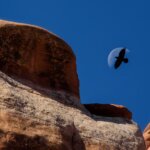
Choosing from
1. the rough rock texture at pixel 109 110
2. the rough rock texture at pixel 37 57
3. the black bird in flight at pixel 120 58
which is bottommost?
the rough rock texture at pixel 109 110

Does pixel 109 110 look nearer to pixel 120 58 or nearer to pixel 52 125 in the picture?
pixel 52 125

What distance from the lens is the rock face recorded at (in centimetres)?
1320

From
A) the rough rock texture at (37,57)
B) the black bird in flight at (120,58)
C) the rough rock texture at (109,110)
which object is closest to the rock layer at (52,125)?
the rough rock texture at (37,57)

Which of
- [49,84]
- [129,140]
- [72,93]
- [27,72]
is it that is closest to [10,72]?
[27,72]

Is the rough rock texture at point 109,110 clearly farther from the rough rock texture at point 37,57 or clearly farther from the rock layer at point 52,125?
the rough rock texture at point 37,57

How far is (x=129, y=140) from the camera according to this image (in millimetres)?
18234

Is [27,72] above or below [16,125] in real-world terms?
above

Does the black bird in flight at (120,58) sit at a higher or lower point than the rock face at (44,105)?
higher

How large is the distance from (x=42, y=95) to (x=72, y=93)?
298 centimetres

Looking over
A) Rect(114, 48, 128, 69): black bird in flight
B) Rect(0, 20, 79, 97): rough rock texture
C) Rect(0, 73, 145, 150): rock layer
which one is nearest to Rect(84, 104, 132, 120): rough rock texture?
Rect(0, 73, 145, 150): rock layer

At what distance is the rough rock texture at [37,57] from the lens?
1742cm

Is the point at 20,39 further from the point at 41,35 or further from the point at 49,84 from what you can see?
the point at 49,84

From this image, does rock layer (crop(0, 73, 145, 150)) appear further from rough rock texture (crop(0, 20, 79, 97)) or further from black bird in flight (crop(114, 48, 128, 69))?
black bird in flight (crop(114, 48, 128, 69))

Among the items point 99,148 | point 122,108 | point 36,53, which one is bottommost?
point 99,148
